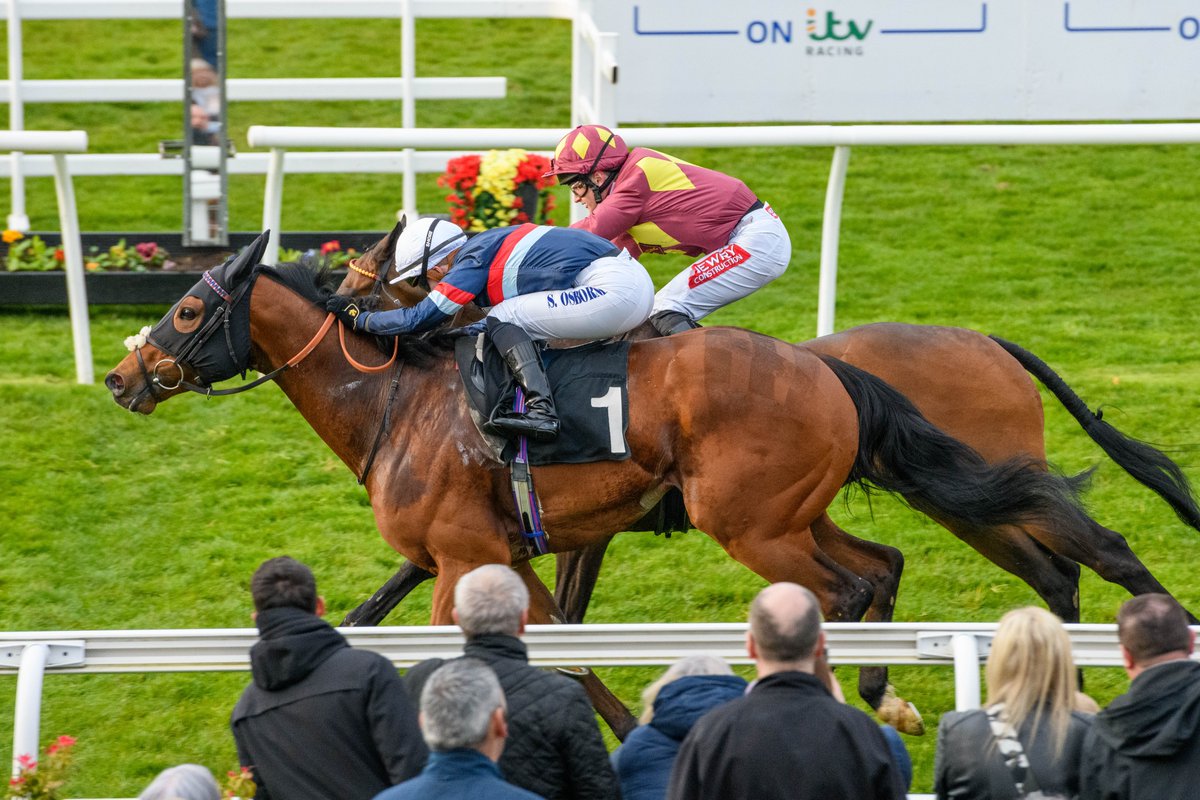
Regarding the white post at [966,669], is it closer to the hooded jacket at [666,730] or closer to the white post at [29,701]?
the hooded jacket at [666,730]

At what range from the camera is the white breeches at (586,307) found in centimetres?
509

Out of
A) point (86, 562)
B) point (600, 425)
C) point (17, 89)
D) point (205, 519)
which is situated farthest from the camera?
point (17, 89)

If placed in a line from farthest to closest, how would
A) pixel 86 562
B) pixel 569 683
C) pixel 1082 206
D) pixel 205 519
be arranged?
1. pixel 1082 206
2. pixel 205 519
3. pixel 86 562
4. pixel 569 683

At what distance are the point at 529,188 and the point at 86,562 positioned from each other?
3.12 metres

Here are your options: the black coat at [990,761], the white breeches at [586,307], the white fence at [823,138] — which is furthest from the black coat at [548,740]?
the white fence at [823,138]

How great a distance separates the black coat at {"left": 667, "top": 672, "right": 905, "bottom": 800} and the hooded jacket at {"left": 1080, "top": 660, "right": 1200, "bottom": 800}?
0.45 m

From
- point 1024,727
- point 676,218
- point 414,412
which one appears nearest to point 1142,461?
point 676,218

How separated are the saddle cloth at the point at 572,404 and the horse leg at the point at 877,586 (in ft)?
3.08

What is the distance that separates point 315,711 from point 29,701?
0.84 m

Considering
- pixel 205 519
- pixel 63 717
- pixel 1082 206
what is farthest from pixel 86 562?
pixel 1082 206

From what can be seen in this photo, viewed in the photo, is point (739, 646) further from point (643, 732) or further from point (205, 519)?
point (205, 519)

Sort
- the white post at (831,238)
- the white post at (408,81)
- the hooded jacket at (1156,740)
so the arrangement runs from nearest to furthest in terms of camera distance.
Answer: the hooded jacket at (1156,740), the white post at (831,238), the white post at (408,81)

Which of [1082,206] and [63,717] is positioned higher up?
[1082,206]

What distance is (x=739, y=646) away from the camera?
12.5ft
